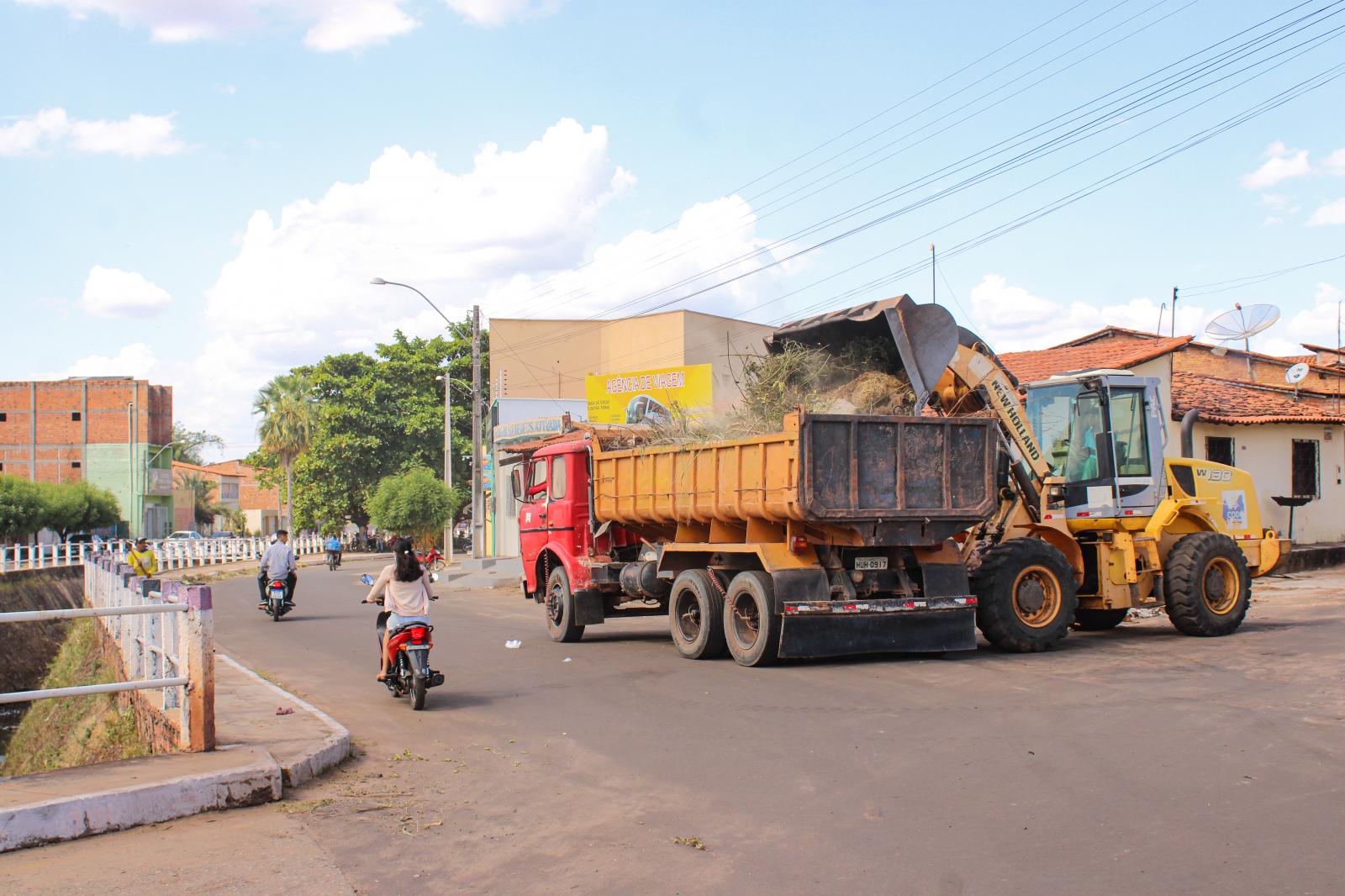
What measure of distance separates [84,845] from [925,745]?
5.17 m

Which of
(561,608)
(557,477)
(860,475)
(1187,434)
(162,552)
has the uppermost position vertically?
(1187,434)

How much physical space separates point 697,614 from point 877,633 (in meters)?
2.28

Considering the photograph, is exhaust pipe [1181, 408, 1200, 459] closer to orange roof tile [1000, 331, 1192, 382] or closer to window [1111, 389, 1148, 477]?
window [1111, 389, 1148, 477]

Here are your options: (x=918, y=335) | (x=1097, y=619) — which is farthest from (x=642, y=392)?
(x=918, y=335)

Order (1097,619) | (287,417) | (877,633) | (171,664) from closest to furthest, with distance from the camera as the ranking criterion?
(171,664)
(877,633)
(1097,619)
(287,417)

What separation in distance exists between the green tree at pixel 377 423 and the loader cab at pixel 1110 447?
157ft

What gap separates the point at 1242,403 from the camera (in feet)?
90.8

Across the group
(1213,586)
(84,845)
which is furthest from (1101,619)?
(84,845)

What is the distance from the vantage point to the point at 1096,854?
5301 millimetres

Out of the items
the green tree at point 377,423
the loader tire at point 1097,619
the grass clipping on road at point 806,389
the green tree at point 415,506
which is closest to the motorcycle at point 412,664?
the grass clipping on road at point 806,389

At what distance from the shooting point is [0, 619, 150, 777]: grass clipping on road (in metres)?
11.3

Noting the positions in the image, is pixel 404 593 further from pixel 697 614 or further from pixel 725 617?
pixel 697 614

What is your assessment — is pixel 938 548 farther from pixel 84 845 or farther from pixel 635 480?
pixel 84 845

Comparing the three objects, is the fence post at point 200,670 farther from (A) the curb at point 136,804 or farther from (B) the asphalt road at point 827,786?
(B) the asphalt road at point 827,786
